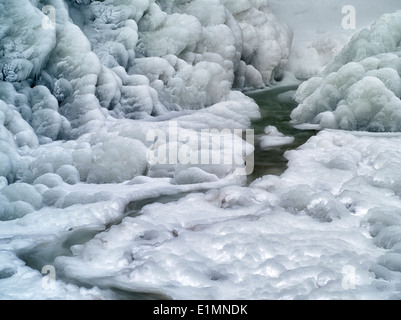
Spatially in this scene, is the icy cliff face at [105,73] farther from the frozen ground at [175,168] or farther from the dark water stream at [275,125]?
the dark water stream at [275,125]

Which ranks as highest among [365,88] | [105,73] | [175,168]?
[105,73]

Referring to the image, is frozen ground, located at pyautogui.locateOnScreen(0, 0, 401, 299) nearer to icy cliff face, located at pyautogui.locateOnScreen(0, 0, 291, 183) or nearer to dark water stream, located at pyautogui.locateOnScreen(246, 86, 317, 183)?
icy cliff face, located at pyautogui.locateOnScreen(0, 0, 291, 183)

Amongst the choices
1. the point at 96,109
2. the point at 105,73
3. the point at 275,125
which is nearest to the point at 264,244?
the point at 96,109

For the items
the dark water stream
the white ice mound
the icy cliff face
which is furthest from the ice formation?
the white ice mound

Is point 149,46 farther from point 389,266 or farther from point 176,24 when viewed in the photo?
point 389,266

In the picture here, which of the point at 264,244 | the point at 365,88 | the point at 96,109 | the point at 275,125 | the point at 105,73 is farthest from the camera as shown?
Result: the point at 275,125

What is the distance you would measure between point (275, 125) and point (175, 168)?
3246 millimetres

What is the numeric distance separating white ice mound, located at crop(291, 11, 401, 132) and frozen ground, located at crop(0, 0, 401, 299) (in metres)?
0.03

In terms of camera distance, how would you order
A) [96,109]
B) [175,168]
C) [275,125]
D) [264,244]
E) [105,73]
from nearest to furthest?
[264,244]
[175,168]
[96,109]
[105,73]
[275,125]

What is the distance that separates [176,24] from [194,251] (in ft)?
20.5

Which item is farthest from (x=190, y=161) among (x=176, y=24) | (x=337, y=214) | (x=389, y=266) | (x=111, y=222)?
(x=176, y=24)

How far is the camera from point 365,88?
7.13m

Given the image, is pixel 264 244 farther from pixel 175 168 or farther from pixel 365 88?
pixel 365 88
